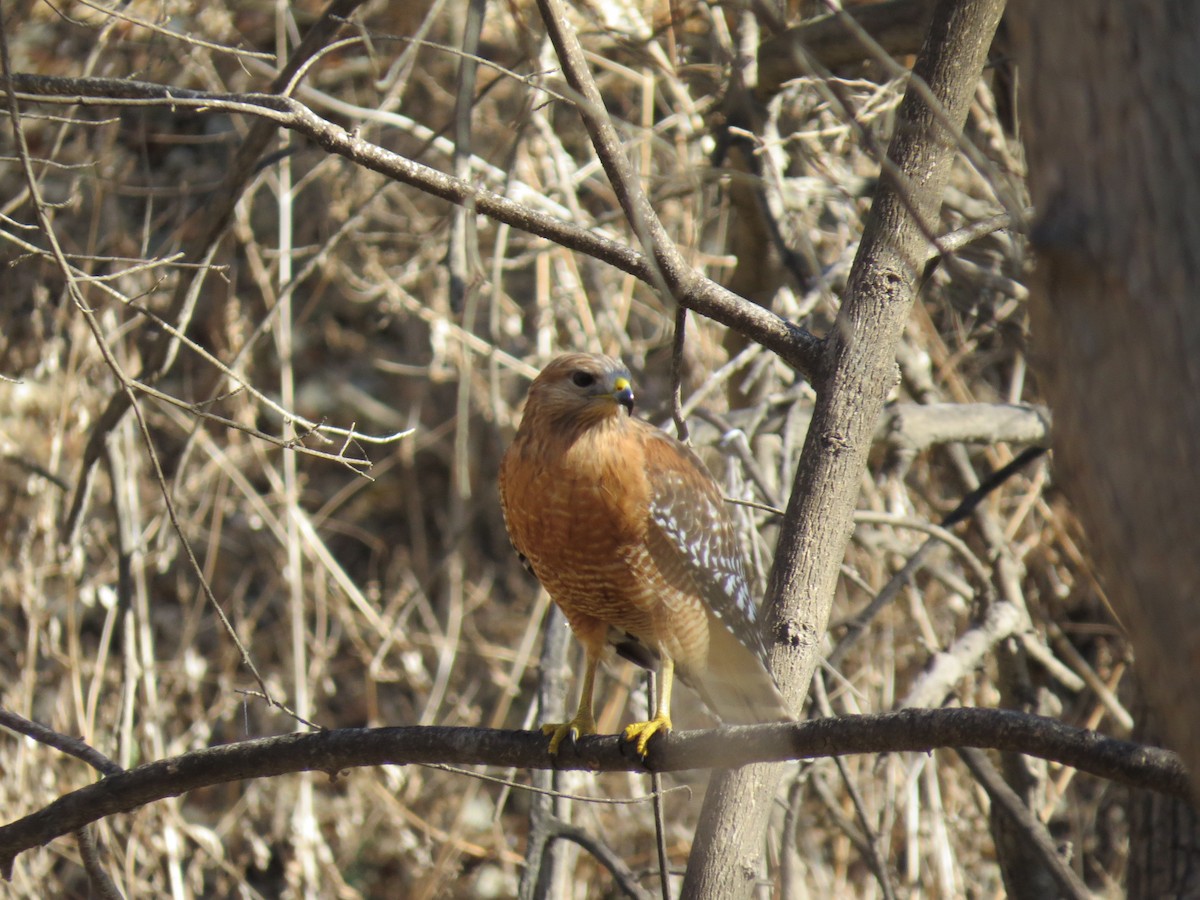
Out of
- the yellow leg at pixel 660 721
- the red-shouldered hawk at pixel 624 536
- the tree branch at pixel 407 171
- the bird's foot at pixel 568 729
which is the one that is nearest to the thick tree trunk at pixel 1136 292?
the tree branch at pixel 407 171

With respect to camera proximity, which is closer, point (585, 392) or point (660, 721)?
point (660, 721)

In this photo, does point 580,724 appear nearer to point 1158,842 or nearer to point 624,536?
point 624,536

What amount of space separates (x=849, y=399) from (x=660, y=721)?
1130 millimetres

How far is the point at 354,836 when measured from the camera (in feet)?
22.0

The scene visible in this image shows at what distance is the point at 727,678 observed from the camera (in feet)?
12.4

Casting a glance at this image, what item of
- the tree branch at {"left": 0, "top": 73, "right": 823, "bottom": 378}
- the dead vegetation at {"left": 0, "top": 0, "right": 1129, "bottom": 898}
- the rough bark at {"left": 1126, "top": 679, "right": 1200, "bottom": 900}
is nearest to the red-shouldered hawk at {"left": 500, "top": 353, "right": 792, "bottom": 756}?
the dead vegetation at {"left": 0, "top": 0, "right": 1129, "bottom": 898}

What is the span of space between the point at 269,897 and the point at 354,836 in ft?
2.87

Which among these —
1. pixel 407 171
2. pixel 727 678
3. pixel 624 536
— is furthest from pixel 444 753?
pixel 727 678

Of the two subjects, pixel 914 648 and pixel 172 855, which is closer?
pixel 172 855

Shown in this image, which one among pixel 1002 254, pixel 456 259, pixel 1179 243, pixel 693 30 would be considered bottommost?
pixel 1179 243

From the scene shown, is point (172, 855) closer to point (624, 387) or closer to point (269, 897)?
point (269, 897)

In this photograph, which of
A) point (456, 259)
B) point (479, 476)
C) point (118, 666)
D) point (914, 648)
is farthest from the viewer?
point (479, 476)

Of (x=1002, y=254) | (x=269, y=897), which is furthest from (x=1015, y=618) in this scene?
(x=269, y=897)

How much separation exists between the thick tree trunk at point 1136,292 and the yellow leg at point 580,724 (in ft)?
6.18
